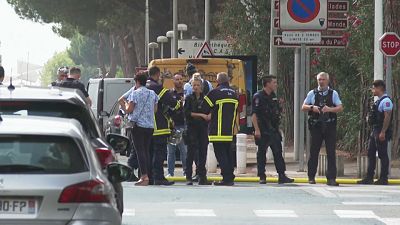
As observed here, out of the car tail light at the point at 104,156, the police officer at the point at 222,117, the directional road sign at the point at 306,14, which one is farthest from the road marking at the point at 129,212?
the directional road sign at the point at 306,14

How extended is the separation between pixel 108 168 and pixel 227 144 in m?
8.12

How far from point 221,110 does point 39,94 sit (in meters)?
7.81

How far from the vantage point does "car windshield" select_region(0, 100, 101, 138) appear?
27.1ft

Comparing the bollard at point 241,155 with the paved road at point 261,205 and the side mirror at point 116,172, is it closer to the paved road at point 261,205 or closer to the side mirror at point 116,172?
the paved road at point 261,205

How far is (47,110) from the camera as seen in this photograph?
8492 mm

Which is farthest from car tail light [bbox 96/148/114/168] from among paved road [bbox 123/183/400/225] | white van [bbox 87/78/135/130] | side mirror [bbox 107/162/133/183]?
white van [bbox 87/78/135/130]

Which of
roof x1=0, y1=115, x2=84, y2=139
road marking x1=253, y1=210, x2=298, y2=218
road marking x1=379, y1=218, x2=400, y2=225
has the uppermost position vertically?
roof x1=0, y1=115, x2=84, y2=139

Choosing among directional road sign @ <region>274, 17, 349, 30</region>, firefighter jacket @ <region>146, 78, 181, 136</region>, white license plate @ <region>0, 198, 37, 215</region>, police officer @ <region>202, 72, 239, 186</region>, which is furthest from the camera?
directional road sign @ <region>274, 17, 349, 30</region>

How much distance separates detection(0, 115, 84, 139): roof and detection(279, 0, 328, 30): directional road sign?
12.4 m

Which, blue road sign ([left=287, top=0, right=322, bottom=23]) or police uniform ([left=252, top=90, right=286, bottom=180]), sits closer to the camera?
police uniform ([left=252, top=90, right=286, bottom=180])

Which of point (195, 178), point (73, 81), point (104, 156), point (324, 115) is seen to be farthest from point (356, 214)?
point (73, 81)

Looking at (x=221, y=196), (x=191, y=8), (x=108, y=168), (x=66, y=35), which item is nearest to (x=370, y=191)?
(x=221, y=196)

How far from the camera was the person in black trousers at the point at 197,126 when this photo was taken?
53.8 feet

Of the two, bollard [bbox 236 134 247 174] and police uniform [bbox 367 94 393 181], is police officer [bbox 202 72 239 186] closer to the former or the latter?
police uniform [bbox 367 94 393 181]
